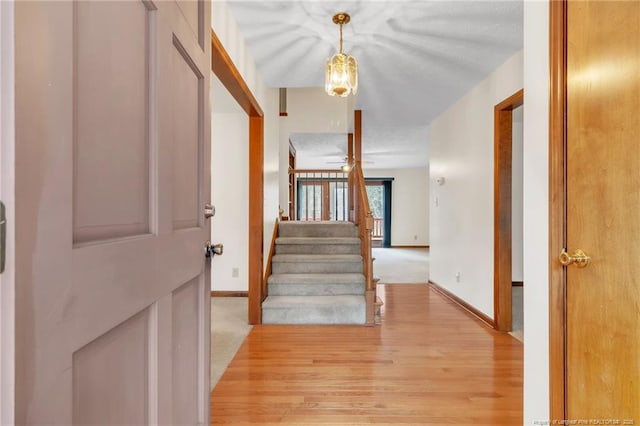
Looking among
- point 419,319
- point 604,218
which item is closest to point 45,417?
point 604,218

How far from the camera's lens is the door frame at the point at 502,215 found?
117 inches

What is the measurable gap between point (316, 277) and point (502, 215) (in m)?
1.90

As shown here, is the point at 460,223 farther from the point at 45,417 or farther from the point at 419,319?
the point at 45,417

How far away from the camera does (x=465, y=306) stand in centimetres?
358

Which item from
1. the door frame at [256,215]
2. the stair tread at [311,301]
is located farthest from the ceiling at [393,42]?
the stair tread at [311,301]

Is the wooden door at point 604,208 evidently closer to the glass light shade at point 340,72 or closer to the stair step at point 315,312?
the glass light shade at point 340,72

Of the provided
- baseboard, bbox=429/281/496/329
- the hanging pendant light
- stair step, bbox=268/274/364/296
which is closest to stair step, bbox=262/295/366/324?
stair step, bbox=268/274/364/296

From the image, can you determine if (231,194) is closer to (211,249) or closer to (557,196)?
(211,249)

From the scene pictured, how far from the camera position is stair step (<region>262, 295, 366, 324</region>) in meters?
3.10

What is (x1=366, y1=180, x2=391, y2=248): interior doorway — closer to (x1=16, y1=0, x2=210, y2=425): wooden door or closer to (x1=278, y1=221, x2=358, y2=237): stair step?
(x1=278, y1=221, x2=358, y2=237): stair step

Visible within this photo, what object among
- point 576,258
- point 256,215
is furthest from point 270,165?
point 576,258

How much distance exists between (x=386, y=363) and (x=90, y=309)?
2.13 meters
